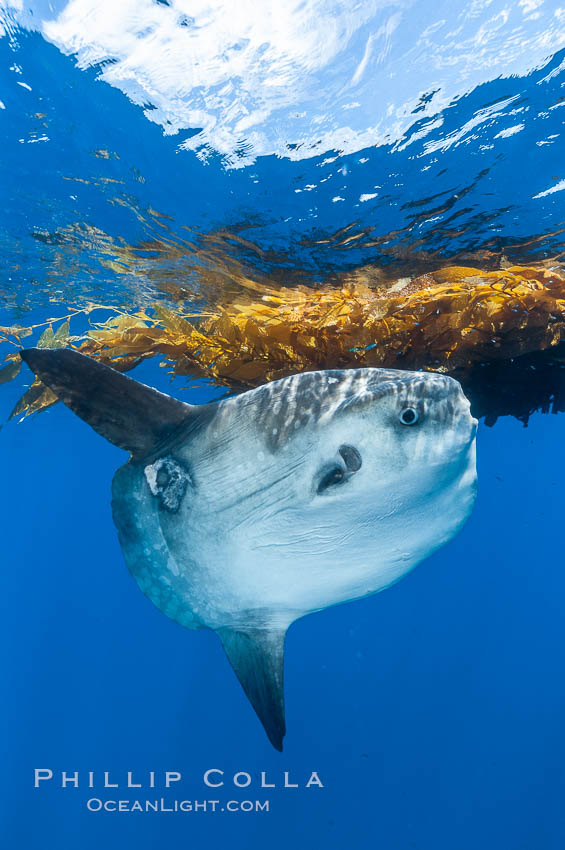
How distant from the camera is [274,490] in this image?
6.62 ft

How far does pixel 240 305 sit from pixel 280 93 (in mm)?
4033

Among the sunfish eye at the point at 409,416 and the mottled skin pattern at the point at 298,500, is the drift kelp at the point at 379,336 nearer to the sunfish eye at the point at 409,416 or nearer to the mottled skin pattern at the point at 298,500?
the mottled skin pattern at the point at 298,500

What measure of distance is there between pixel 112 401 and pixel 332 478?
1.17m

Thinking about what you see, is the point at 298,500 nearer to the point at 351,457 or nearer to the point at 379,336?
the point at 351,457

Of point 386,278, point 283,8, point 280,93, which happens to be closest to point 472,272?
point 386,278

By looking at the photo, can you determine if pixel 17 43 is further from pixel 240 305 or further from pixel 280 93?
pixel 240 305

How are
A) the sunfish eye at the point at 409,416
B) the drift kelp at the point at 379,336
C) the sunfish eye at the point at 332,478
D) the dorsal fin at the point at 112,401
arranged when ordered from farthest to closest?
the drift kelp at the point at 379,336 → the dorsal fin at the point at 112,401 → the sunfish eye at the point at 332,478 → the sunfish eye at the point at 409,416

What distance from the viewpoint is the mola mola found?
176 cm

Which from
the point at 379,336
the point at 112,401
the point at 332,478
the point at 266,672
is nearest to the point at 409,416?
the point at 332,478

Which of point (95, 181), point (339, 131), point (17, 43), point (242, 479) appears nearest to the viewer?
point (242, 479)

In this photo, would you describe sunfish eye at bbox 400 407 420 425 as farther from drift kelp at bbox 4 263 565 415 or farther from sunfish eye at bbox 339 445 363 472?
drift kelp at bbox 4 263 565 415

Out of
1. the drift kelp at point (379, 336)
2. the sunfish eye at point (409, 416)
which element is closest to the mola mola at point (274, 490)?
the sunfish eye at point (409, 416)

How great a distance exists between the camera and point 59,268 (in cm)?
714

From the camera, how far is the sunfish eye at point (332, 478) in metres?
1.82
